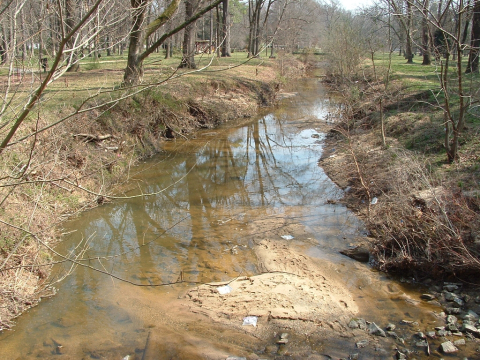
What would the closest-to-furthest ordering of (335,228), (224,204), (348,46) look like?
(335,228), (224,204), (348,46)

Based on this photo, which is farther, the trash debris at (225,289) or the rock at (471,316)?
the trash debris at (225,289)

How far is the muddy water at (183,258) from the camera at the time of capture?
5.11 metres

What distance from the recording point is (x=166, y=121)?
15.0 metres

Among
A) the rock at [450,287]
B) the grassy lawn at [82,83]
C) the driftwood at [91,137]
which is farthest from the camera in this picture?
the driftwood at [91,137]

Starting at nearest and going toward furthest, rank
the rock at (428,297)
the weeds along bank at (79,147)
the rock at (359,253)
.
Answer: the weeds along bank at (79,147) < the rock at (428,297) < the rock at (359,253)

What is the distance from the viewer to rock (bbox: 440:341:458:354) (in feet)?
15.6

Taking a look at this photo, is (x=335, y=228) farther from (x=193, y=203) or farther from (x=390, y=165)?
(x=193, y=203)

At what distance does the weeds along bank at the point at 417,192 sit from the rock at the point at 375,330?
62.3 inches

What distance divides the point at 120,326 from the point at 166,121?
10.5 metres

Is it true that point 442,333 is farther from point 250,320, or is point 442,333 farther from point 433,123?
point 433,123

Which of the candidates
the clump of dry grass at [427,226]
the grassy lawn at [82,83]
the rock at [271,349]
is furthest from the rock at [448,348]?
the grassy lawn at [82,83]

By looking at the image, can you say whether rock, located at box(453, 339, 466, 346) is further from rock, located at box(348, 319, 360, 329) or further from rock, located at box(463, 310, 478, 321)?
rock, located at box(348, 319, 360, 329)

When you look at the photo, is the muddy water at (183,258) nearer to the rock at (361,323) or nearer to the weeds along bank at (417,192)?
the rock at (361,323)

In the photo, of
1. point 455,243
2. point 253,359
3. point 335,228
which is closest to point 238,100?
point 335,228
